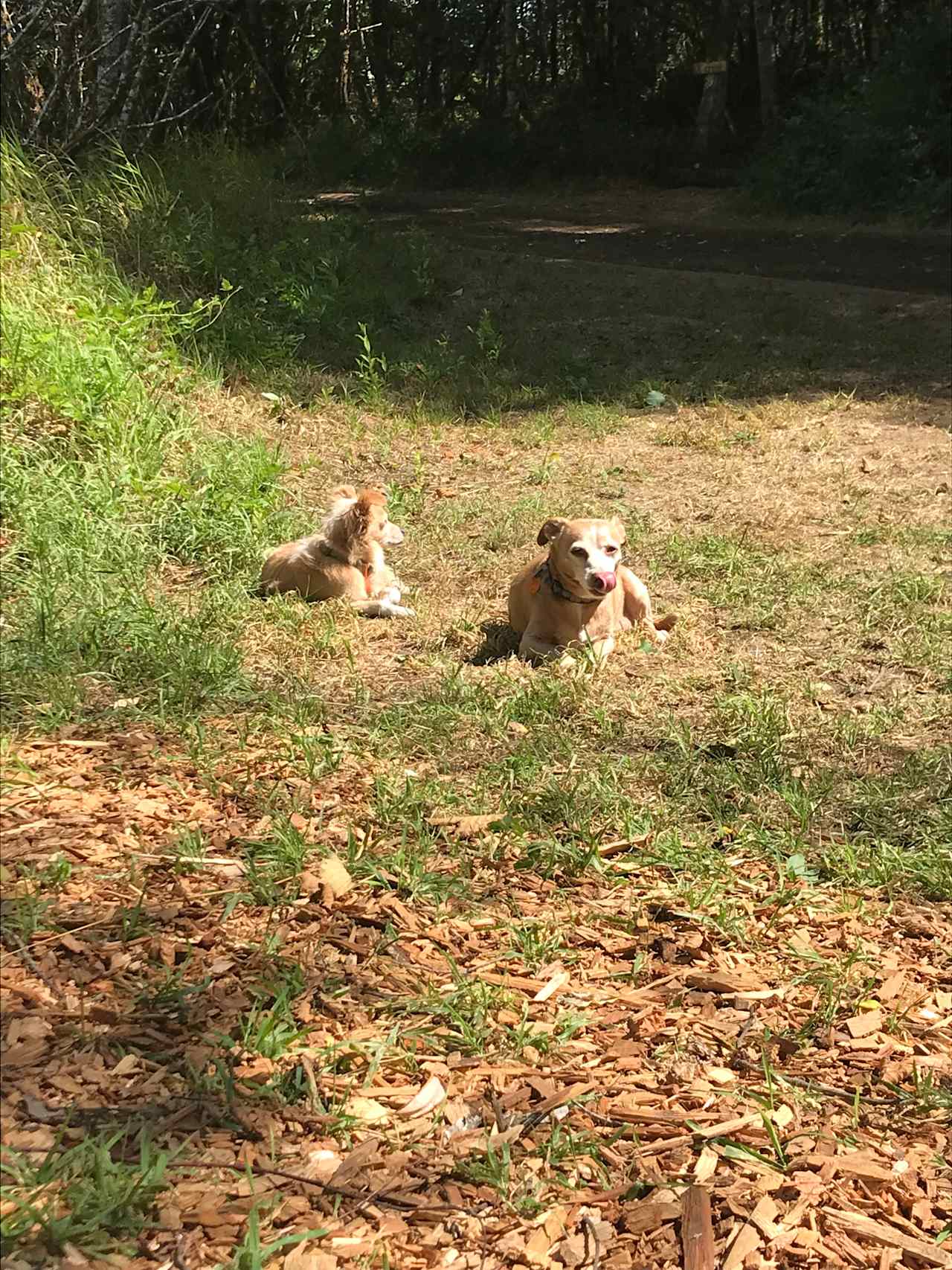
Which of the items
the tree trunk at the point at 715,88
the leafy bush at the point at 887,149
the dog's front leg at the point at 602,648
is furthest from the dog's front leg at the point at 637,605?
the tree trunk at the point at 715,88

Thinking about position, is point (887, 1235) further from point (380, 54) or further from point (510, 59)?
point (380, 54)

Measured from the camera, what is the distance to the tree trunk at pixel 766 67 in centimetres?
2100

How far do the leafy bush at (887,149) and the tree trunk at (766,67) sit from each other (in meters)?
3.09

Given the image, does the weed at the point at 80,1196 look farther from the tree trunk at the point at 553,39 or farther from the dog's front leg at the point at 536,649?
the tree trunk at the point at 553,39

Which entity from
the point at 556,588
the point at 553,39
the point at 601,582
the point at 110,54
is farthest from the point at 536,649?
the point at 553,39

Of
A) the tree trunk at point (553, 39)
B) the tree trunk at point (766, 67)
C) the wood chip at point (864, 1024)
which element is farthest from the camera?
the tree trunk at point (553, 39)

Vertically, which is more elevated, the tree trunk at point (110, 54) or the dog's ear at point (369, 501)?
the tree trunk at point (110, 54)

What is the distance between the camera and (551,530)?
551cm

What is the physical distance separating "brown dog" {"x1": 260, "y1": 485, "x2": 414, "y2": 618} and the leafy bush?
503 inches

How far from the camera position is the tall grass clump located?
4559 mm

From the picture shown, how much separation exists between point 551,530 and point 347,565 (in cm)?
111

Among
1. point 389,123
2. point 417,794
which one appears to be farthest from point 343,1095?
point 389,123

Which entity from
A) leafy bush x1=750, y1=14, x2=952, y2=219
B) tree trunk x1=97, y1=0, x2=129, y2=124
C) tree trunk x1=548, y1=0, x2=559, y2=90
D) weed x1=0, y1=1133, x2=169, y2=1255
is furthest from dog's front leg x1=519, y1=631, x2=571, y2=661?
tree trunk x1=548, y1=0, x2=559, y2=90

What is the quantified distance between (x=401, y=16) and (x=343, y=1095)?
26.5 meters
